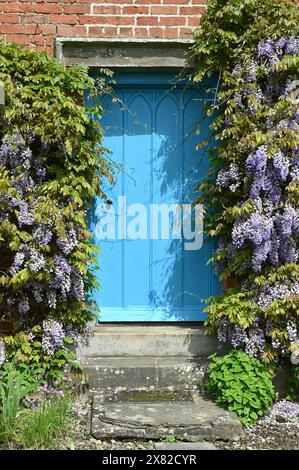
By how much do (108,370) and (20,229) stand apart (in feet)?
4.84

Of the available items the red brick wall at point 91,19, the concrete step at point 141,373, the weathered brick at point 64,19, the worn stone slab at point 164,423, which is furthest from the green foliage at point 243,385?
the weathered brick at point 64,19

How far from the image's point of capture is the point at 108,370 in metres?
5.07

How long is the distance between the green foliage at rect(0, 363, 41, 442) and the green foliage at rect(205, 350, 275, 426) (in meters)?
1.52

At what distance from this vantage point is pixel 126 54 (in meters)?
5.34

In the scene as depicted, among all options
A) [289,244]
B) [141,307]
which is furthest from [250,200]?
[141,307]

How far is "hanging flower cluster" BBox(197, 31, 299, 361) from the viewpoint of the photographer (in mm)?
4914

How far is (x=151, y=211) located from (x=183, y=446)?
7.52 ft

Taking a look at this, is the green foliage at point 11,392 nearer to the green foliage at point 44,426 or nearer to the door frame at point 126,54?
the green foliage at point 44,426

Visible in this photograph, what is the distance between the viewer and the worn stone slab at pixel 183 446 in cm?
413

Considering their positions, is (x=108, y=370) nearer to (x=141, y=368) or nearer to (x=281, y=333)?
(x=141, y=368)

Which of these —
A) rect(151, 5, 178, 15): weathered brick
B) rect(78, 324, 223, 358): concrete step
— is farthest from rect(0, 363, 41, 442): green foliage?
rect(151, 5, 178, 15): weathered brick

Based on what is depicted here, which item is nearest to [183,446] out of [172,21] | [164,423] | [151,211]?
[164,423]

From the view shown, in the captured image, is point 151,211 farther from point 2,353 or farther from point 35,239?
point 2,353

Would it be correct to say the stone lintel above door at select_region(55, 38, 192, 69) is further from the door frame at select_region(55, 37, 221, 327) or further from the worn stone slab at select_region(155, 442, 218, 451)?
the worn stone slab at select_region(155, 442, 218, 451)
